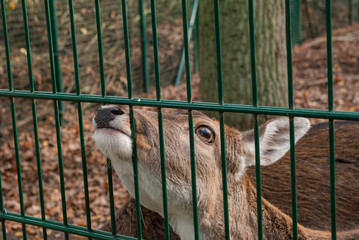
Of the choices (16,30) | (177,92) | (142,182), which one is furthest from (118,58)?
(142,182)

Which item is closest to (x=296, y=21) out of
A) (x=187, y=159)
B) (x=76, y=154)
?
(x=76, y=154)

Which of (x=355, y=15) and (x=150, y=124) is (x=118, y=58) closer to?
(x=150, y=124)

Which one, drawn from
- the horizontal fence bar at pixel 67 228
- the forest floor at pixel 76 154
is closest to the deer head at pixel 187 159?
the horizontal fence bar at pixel 67 228

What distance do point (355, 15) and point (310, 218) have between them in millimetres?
16461

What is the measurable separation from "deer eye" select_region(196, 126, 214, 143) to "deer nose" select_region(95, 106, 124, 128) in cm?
61

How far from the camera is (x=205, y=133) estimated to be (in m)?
3.41

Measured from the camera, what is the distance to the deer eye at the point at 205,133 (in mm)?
3404

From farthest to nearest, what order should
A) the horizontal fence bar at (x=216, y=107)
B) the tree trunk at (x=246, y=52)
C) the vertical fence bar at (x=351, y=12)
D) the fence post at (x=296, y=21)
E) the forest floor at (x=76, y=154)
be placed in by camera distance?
the vertical fence bar at (x=351, y=12), the fence post at (x=296, y=21), the forest floor at (x=76, y=154), the tree trunk at (x=246, y=52), the horizontal fence bar at (x=216, y=107)

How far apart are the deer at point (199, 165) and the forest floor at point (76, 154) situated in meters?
1.65

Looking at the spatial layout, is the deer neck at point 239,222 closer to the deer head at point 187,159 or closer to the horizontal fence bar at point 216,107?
the deer head at point 187,159

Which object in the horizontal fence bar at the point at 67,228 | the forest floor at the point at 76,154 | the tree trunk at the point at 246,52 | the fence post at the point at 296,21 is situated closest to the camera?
the horizontal fence bar at the point at 67,228

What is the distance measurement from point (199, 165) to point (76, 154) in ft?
16.2

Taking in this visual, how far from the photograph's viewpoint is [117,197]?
691cm

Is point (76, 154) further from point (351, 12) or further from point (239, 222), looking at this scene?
point (351, 12)
